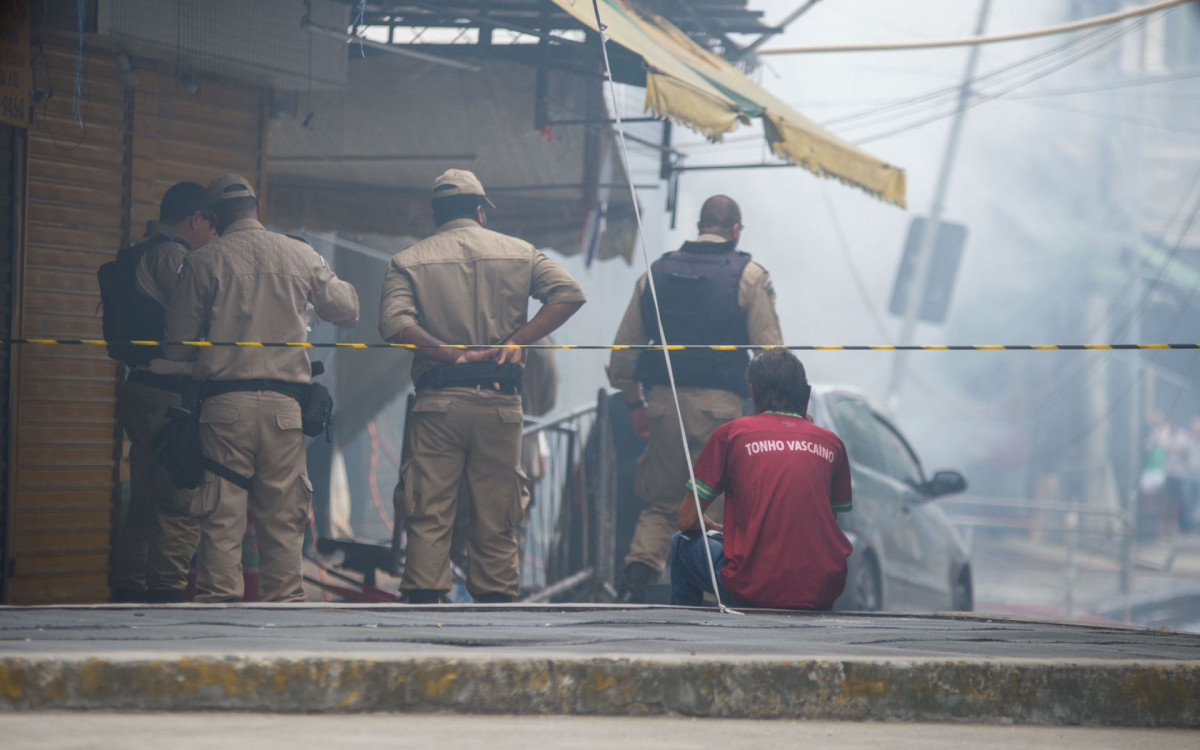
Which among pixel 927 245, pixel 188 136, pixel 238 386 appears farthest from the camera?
pixel 927 245

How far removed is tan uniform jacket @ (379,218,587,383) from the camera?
6.27 metres

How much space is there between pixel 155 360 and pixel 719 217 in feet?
8.29

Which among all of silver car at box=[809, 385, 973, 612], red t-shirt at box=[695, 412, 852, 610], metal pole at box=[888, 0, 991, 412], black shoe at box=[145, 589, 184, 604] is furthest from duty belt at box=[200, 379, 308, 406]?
metal pole at box=[888, 0, 991, 412]

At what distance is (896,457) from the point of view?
9.24 meters

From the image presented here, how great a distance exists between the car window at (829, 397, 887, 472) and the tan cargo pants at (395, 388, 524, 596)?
103 inches

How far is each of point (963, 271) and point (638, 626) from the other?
119 feet

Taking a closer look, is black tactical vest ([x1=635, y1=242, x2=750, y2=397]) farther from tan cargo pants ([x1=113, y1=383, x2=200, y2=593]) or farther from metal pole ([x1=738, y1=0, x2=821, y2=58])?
metal pole ([x1=738, y1=0, x2=821, y2=58])

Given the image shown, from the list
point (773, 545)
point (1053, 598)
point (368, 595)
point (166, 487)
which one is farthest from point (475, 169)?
point (1053, 598)

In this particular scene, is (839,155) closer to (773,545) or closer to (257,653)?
(773,545)

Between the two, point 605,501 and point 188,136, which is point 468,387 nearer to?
point 605,501

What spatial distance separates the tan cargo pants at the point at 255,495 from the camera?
5.79 meters

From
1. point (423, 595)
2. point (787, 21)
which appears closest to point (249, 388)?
point (423, 595)

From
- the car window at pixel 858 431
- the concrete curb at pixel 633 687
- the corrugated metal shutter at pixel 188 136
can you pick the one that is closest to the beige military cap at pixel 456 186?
the corrugated metal shutter at pixel 188 136

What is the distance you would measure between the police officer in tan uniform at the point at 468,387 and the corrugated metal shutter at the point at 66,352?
1.76 metres
